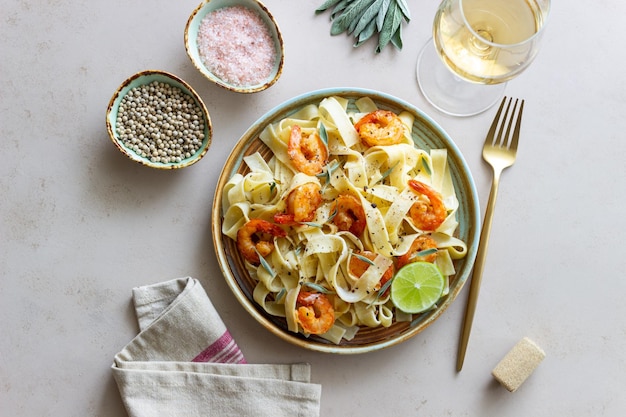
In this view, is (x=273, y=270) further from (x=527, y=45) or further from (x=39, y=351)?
(x=527, y=45)

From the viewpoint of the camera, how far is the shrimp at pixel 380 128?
267cm

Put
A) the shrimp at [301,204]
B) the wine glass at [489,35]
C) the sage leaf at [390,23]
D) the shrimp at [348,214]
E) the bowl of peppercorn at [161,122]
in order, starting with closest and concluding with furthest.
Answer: the wine glass at [489,35] < the shrimp at [301,204] < the shrimp at [348,214] < the bowl of peppercorn at [161,122] < the sage leaf at [390,23]

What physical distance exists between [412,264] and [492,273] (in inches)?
20.4

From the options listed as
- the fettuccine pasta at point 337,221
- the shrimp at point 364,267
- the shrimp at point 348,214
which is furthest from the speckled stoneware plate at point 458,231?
the shrimp at point 348,214

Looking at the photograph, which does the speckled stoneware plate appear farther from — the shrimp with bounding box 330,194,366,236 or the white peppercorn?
the shrimp with bounding box 330,194,366,236

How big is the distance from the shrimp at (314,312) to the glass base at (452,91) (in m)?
1.05

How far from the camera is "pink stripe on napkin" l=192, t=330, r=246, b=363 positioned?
9.16 ft

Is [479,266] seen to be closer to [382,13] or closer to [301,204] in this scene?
[301,204]

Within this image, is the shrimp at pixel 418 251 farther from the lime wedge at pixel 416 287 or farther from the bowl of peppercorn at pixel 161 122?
the bowl of peppercorn at pixel 161 122

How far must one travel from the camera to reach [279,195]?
271 cm

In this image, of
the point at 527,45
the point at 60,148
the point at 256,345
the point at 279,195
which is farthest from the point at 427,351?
the point at 60,148

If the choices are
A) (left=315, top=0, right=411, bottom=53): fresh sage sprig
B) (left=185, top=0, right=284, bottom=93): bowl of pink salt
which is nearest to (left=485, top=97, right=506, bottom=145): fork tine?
(left=315, top=0, right=411, bottom=53): fresh sage sprig

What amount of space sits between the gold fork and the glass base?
0.08 metres

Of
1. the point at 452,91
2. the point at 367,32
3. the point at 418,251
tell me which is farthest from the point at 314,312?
the point at 367,32
